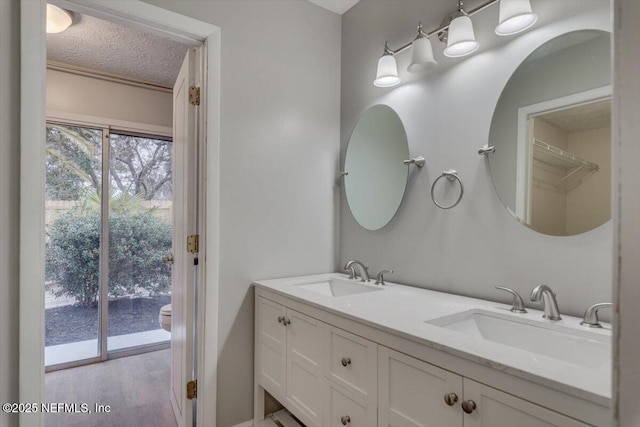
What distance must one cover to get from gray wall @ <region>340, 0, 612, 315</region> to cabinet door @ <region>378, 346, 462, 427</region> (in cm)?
63

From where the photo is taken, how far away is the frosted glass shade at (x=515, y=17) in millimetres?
1264

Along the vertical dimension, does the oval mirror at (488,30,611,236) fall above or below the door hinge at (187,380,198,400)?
above

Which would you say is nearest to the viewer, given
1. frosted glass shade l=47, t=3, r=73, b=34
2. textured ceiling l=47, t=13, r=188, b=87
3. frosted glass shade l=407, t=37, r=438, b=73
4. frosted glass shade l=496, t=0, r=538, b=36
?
frosted glass shade l=496, t=0, r=538, b=36

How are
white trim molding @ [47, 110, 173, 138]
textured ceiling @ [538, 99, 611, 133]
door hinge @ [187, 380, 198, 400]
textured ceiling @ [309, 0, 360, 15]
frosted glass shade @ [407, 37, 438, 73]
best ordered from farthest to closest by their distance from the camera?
white trim molding @ [47, 110, 173, 138] → textured ceiling @ [309, 0, 360, 15] → door hinge @ [187, 380, 198, 400] → frosted glass shade @ [407, 37, 438, 73] → textured ceiling @ [538, 99, 611, 133]

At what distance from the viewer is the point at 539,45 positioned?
1316 millimetres

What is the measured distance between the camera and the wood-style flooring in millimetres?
2131

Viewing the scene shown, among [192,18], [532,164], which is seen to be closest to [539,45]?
[532,164]

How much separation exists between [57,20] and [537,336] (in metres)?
3.11

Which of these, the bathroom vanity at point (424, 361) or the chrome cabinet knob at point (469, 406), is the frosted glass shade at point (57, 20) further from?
the chrome cabinet knob at point (469, 406)

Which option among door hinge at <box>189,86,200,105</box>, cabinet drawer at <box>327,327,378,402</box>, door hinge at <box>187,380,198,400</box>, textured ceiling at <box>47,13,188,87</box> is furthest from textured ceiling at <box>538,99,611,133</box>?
textured ceiling at <box>47,13,188,87</box>

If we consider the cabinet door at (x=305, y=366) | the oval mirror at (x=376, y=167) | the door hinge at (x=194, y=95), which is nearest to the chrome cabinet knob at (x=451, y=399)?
the cabinet door at (x=305, y=366)

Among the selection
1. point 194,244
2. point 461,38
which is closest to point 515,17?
point 461,38

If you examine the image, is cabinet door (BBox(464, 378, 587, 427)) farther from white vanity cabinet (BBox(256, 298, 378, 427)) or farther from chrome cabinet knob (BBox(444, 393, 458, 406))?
white vanity cabinet (BBox(256, 298, 378, 427))

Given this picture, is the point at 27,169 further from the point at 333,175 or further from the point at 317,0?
the point at 317,0
